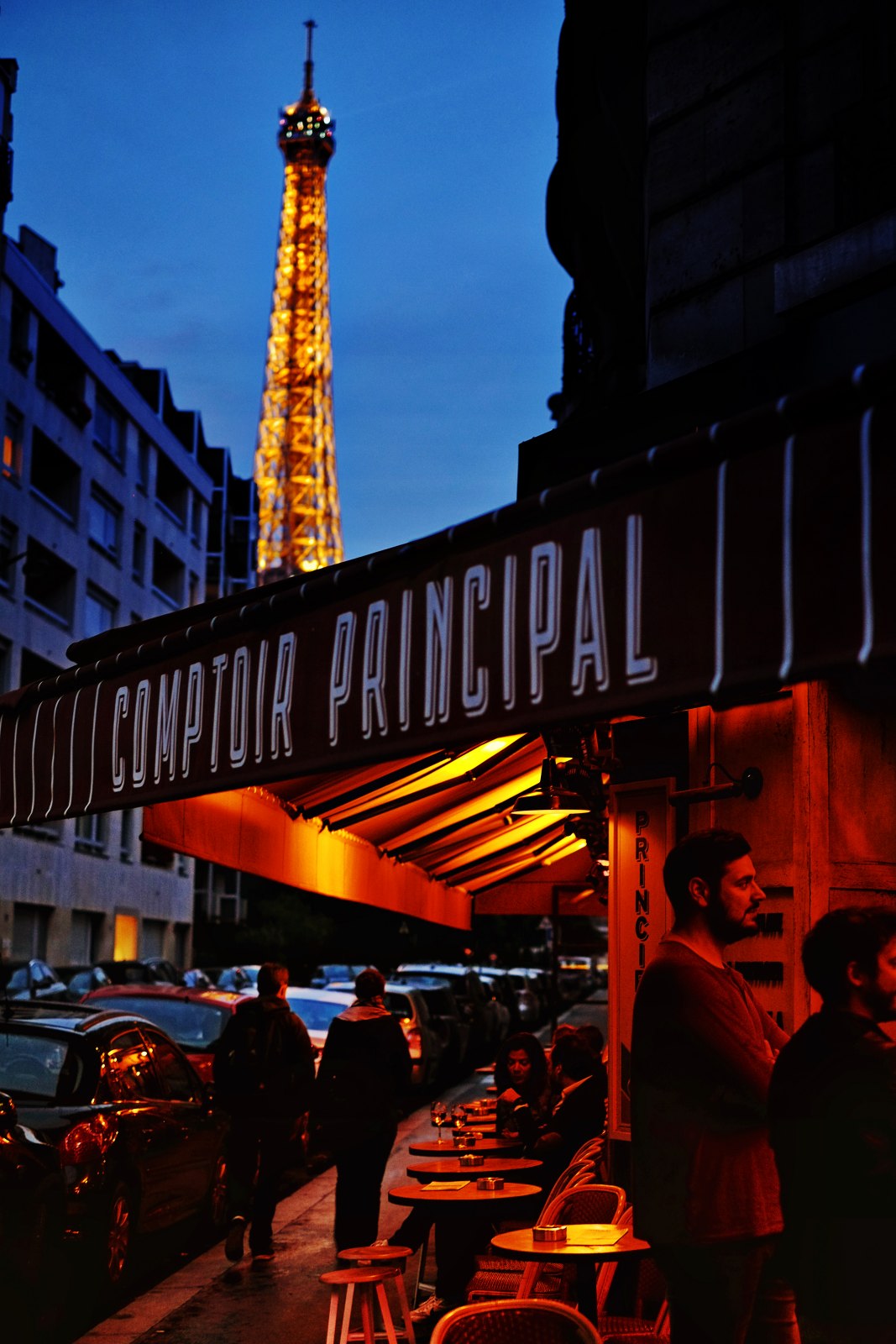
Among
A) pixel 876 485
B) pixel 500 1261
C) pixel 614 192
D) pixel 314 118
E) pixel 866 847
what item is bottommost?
pixel 500 1261

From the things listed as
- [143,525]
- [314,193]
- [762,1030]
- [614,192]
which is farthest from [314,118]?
[762,1030]

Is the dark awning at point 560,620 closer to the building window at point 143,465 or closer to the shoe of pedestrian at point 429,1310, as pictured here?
the shoe of pedestrian at point 429,1310

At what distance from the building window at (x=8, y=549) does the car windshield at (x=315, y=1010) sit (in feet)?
78.1

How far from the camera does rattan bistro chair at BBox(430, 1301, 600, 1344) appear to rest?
13.6 feet

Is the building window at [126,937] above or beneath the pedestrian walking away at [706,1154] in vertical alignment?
above

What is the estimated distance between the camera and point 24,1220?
7043mm

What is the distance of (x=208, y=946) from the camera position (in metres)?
61.5

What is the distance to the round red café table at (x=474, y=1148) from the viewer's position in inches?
339

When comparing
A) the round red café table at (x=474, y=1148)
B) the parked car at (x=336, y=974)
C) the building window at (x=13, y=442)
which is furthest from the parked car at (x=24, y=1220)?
the building window at (x=13, y=442)

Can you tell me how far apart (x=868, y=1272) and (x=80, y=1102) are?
6412 mm

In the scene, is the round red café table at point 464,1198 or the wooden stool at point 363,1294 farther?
the round red café table at point 464,1198

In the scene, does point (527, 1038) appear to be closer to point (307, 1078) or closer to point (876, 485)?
point (307, 1078)

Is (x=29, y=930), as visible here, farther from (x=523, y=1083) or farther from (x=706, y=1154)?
(x=706, y=1154)

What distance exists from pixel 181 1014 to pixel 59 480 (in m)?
33.2
